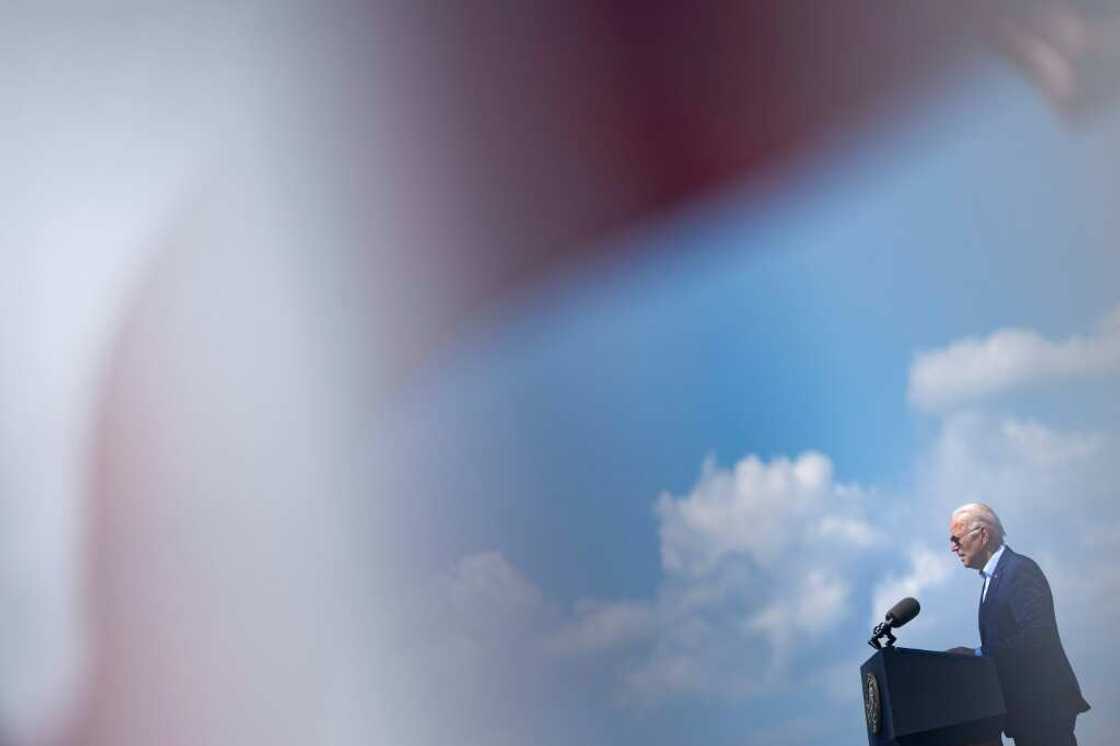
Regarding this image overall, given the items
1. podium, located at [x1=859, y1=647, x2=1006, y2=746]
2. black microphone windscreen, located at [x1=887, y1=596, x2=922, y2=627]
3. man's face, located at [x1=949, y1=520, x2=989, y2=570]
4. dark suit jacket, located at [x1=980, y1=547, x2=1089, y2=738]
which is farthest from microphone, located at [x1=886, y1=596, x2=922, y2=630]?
man's face, located at [x1=949, y1=520, x2=989, y2=570]

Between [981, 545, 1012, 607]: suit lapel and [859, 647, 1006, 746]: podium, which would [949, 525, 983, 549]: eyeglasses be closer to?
[981, 545, 1012, 607]: suit lapel

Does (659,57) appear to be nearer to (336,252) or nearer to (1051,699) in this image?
(336,252)

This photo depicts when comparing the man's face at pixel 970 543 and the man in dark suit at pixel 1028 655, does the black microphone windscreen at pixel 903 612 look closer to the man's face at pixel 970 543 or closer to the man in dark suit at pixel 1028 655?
the man in dark suit at pixel 1028 655

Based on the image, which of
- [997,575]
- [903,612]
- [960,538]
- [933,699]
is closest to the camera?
[933,699]

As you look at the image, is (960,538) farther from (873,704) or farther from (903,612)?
(873,704)

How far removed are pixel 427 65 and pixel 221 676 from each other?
272cm

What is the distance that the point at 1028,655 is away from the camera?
2150mm

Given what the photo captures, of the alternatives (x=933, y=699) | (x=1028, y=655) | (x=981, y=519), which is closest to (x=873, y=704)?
(x=933, y=699)

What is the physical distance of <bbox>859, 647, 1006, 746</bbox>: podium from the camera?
1.94 m

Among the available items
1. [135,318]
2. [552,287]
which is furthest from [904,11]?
[135,318]

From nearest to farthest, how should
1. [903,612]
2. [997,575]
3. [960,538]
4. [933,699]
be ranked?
[933,699], [903,612], [997,575], [960,538]

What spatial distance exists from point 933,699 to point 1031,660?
0.34 m

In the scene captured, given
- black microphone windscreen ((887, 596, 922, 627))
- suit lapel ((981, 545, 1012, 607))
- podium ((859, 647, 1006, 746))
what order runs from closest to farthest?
podium ((859, 647, 1006, 746))
black microphone windscreen ((887, 596, 922, 627))
suit lapel ((981, 545, 1012, 607))

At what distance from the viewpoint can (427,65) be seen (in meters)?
4.23
